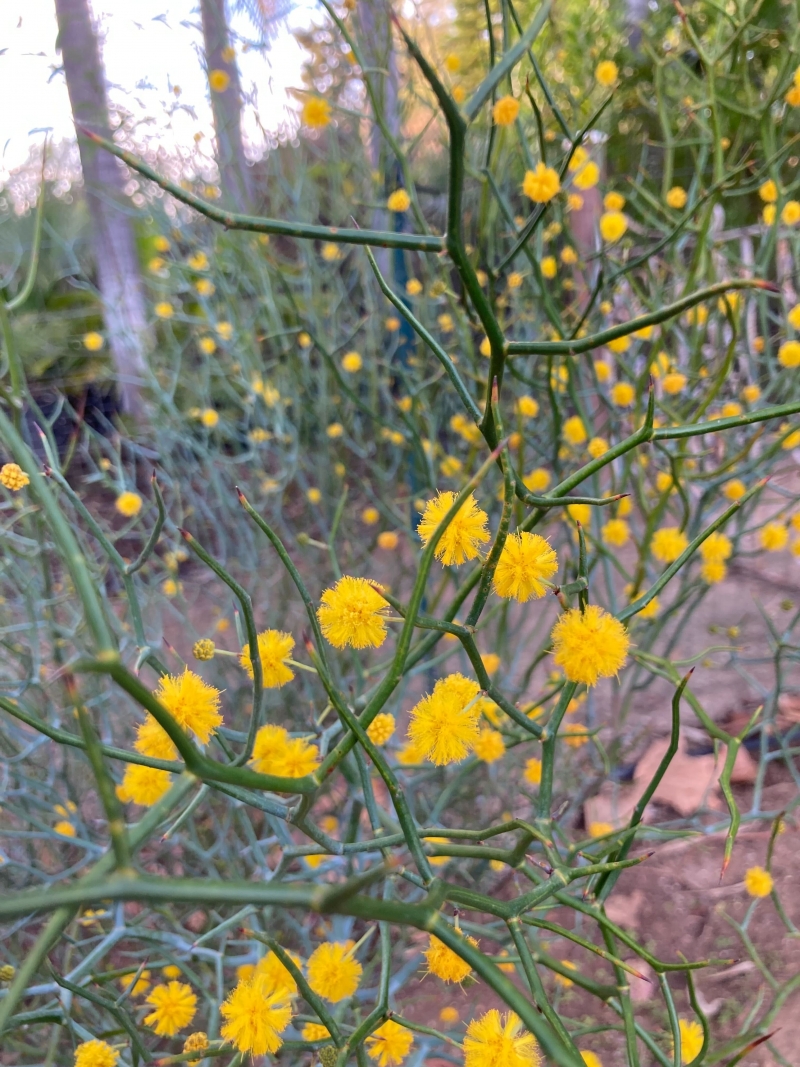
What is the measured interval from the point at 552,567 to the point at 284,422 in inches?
69.4

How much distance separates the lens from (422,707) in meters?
0.46

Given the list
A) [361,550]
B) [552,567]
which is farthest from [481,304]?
[361,550]

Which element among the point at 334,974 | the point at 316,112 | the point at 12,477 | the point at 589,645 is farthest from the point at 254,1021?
the point at 316,112

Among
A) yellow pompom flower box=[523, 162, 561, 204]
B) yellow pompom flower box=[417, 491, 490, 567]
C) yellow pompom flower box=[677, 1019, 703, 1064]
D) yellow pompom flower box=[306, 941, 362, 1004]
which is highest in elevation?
yellow pompom flower box=[523, 162, 561, 204]

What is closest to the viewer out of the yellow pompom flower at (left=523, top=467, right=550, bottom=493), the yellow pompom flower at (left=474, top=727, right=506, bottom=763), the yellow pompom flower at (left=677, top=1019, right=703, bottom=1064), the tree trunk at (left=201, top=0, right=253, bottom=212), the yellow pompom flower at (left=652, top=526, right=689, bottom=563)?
the yellow pompom flower at (left=677, top=1019, right=703, bottom=1064)

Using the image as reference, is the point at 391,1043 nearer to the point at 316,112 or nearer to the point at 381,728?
the point at 381,728

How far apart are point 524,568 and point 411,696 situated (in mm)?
1414

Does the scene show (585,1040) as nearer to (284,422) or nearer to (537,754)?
(537,754)

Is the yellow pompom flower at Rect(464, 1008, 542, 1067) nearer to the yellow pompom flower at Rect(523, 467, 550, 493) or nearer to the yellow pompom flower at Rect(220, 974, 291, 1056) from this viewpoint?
the yellow pompom flower at Rect(220, 974, 291, 1056)

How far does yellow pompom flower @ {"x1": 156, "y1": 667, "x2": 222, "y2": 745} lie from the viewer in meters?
0.46

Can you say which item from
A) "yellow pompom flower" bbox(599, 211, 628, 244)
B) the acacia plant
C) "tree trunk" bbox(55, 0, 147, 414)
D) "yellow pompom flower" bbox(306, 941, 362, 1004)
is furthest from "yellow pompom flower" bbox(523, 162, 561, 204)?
"tree trunk" bbox(55, 0, 147, 414)

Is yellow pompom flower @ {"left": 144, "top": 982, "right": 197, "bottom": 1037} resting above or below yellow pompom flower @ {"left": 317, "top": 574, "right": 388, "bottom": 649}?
below

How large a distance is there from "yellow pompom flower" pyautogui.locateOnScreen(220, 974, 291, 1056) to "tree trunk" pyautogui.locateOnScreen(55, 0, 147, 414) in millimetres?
1844

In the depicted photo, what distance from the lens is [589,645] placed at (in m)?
0.44
